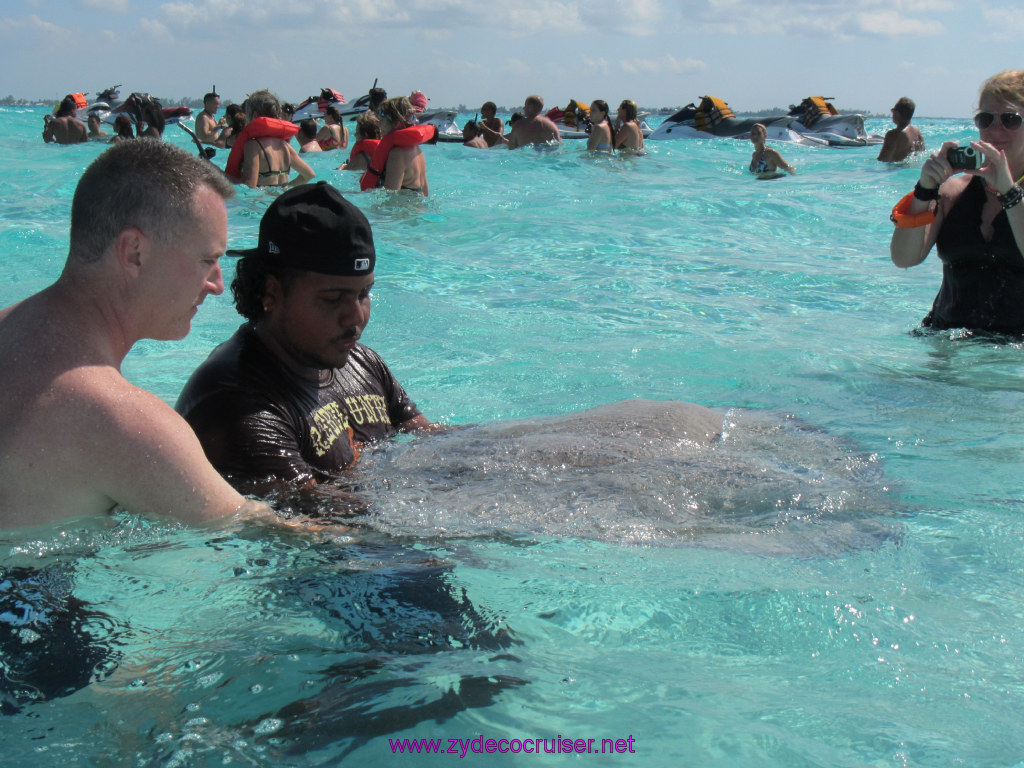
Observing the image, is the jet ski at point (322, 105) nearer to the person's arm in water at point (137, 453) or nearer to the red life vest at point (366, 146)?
the red life vest at point (366, 146)

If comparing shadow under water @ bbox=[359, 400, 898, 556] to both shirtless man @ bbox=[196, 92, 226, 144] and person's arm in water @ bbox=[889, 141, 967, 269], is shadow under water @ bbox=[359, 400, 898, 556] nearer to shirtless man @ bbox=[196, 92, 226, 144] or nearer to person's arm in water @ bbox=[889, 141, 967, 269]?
person's arm in water @ bbox=[889, 141, 967, 269]

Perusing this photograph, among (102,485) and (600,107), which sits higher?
(600,107)

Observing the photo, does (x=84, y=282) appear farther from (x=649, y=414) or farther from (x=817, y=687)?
(x=649, y=414)

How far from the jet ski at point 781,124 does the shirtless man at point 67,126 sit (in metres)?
15.6

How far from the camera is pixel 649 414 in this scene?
3773 mm

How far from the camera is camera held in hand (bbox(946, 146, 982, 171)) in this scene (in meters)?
4.66

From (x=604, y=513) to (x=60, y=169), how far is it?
16053 millimetres

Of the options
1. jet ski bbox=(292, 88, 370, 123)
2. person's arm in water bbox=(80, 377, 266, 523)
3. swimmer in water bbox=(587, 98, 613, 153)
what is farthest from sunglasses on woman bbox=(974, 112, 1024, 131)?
jet ski bbox=(292, 88, 370, 123)

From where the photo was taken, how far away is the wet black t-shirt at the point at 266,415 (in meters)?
2.84

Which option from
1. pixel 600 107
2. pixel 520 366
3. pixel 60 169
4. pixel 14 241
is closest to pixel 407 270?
pixel 520 366

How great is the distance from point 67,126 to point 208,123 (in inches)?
122

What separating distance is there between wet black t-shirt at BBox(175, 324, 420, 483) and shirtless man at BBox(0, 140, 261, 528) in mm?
654

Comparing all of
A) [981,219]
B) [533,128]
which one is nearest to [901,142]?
[533,128]

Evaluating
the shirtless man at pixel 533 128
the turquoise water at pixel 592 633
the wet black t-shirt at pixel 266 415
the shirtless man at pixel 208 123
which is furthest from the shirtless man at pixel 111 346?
the shirtless man at pixel 208 123
